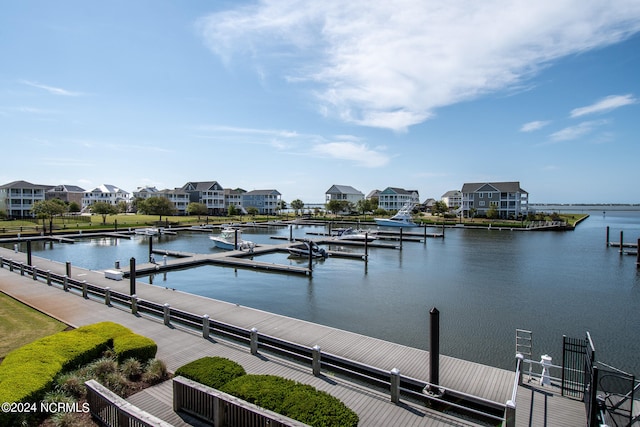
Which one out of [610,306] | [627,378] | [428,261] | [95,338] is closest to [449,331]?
[627,378]

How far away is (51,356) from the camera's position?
31.3 ft

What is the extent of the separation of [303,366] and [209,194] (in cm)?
10507

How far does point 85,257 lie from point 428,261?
36274mm

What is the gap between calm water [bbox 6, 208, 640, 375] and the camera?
16.9m

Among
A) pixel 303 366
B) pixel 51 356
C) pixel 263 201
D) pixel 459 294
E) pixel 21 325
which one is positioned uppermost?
pixel 263 201

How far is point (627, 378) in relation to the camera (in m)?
8.46

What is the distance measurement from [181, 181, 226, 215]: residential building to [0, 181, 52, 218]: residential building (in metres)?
37.3

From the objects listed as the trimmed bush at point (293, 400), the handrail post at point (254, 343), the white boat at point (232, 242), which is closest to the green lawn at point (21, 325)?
the handrail post at point (254, 343)

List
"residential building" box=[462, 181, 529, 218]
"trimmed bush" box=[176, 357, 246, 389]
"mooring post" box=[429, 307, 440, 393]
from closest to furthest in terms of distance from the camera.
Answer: "trimmed bush" box=[176, 357, 246, 389] < "mooring post" box=[429, 307, 440, 393] < "residential building" box=[462, 181, 529, 218]

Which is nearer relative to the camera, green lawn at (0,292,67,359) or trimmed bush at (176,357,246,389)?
trimmed bush at (176,357,246,389)

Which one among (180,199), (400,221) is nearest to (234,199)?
(180,199)

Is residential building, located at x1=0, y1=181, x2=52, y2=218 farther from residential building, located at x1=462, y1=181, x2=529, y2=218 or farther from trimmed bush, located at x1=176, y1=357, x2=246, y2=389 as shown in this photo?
residential building, located at x1=462, y1=181, x2=529, y2=218

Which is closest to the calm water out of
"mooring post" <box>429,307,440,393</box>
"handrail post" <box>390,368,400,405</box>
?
"mooring post" <box>429,307,440,393</box>

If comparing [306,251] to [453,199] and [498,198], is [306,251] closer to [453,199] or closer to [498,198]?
[498,198]
